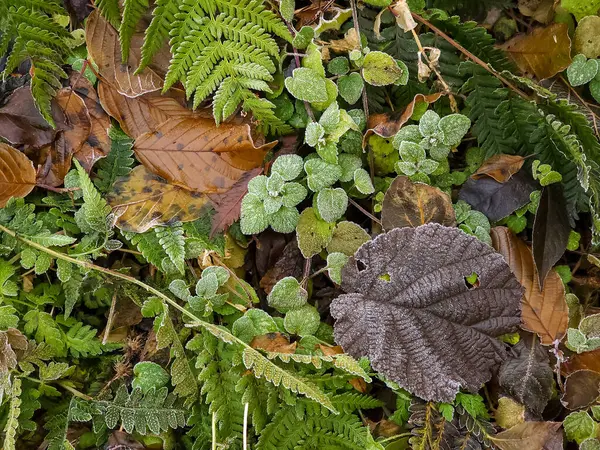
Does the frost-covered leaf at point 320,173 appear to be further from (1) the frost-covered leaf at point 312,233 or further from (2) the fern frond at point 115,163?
(2) the fern frond at point 115,163

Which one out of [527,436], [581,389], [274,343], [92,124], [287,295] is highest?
[92,124]

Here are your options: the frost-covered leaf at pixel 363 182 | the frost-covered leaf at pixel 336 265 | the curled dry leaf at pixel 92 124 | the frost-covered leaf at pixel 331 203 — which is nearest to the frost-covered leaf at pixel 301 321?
the frost-covered leaf at pixel 336 265

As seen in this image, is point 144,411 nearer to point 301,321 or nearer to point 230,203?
point 301,321

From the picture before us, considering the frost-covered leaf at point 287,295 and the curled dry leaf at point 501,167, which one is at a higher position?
the curled dry leaf at point 501,167

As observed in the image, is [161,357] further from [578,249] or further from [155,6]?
[578,249]

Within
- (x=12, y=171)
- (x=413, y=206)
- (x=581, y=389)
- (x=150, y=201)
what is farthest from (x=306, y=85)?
(x=581, y=389)

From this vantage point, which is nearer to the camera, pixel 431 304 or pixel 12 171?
pixel 431 304

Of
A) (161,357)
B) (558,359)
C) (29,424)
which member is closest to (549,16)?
(558,359)
